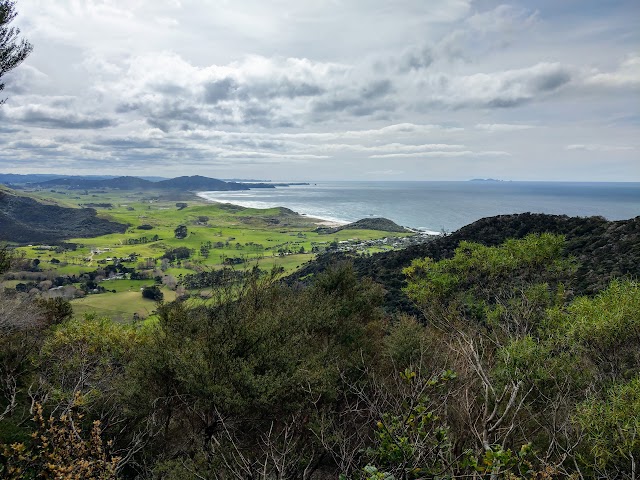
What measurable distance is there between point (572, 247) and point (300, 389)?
41242mm

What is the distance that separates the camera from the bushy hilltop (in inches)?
1329

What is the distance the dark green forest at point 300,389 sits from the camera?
9203mm

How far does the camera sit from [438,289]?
28.9 meters

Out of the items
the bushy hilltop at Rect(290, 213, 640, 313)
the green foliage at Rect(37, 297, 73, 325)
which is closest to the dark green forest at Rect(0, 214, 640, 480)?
the green foliage at Rect(37, 297, 73, 325)

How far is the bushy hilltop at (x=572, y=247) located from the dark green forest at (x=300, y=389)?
10277 millimetres

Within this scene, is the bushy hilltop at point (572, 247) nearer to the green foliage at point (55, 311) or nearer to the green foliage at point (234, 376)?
the green foliage at point (234, 376)

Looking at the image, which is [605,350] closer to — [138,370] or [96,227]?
[138,370]

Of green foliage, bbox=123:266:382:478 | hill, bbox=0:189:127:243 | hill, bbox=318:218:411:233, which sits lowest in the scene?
hill, bbox=0:189:127:243

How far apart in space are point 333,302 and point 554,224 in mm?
43979

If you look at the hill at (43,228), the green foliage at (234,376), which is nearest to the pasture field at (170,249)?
the hill at (43,228)

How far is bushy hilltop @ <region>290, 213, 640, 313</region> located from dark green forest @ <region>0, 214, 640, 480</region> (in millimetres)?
10277

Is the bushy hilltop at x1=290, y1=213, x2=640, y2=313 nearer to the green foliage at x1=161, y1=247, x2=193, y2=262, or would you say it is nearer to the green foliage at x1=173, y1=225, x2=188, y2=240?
the green foliage at x1=161, y1=247, x2=193, y2=262

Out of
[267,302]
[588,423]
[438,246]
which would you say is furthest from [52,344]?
[438,246]

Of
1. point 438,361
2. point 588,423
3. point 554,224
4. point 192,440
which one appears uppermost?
point 554,224
